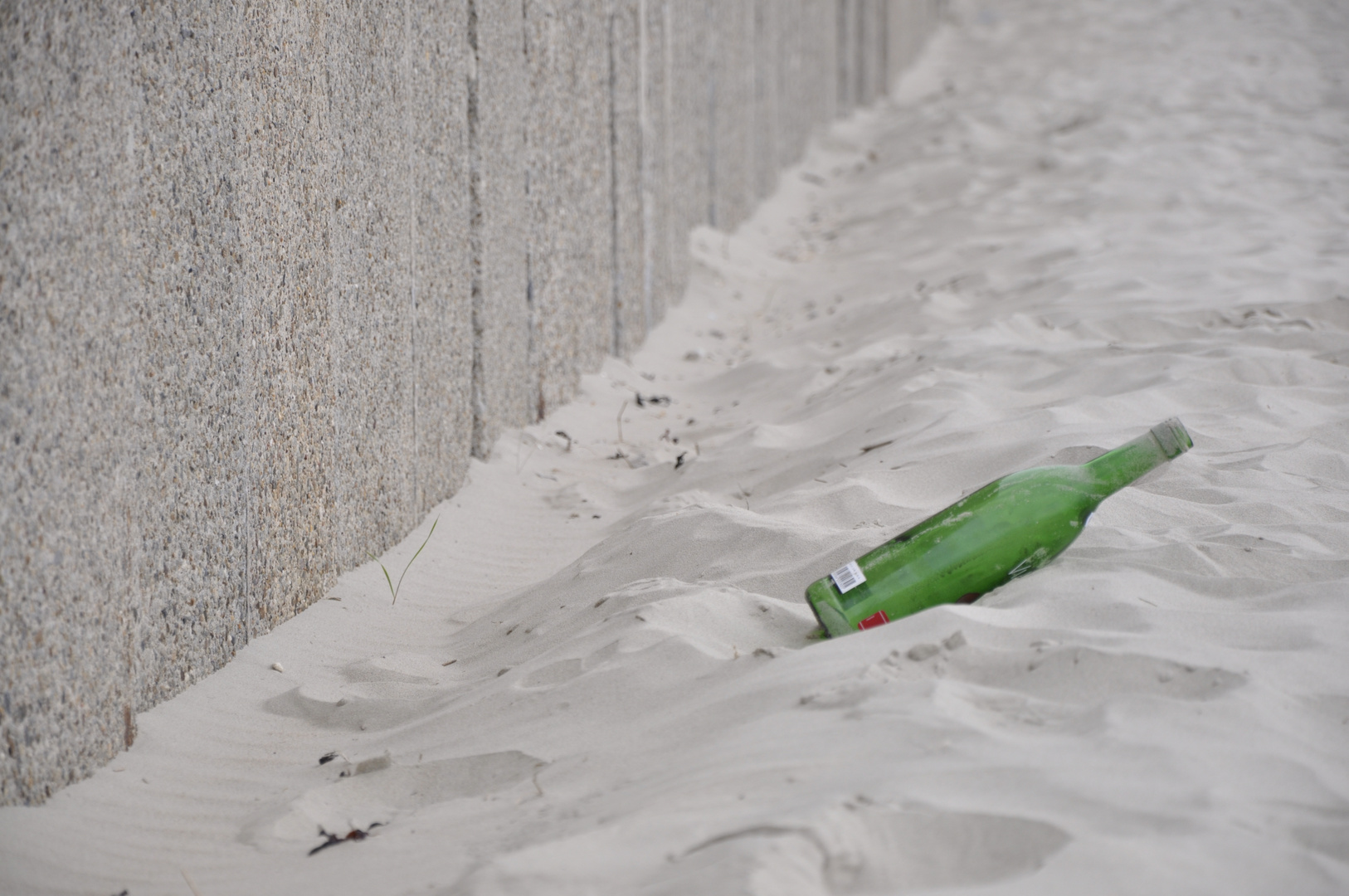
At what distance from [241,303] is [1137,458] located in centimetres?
184

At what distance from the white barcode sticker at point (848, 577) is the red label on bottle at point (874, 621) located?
6 cm

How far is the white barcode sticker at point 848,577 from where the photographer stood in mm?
2043

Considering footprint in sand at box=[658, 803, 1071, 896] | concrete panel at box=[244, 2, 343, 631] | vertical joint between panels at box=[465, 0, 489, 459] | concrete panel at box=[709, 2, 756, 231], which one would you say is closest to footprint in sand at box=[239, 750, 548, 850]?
footprint in sand at box=[658, 803, 1071, 896]

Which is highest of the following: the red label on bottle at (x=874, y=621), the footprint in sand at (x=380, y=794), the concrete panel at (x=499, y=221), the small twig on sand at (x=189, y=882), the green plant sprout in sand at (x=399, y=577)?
the concrete panel at (x=499, y=221)

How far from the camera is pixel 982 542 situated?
2.14 metres

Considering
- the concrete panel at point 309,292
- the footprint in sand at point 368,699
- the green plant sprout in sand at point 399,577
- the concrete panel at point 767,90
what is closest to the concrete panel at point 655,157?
the concrete panel at point 767,90

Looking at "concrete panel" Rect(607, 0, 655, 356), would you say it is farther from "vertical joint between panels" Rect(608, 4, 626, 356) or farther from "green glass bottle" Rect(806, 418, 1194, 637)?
"green glass bottle" Rect(806, 418, 1194, 637)

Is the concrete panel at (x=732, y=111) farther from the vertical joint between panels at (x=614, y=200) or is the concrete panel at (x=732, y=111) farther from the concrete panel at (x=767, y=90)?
the vertical joint between panels at (x=614, y=200)

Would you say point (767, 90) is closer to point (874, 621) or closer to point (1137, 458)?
point (1137, 458)

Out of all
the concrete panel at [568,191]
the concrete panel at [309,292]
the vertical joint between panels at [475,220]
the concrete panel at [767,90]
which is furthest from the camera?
the concrete panel at [767,90]

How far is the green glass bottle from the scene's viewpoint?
206 cm

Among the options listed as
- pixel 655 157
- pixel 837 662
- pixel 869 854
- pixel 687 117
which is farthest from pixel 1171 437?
pixel 687 117

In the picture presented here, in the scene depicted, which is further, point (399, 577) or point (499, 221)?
point (499, 221)

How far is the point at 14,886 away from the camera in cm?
165
